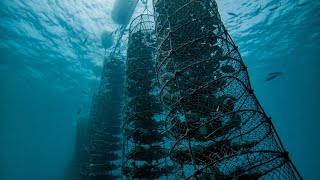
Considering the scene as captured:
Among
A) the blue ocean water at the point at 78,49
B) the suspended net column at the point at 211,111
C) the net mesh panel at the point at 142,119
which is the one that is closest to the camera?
the suspended net column at the point at 211,111

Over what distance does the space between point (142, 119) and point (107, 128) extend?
5079mm

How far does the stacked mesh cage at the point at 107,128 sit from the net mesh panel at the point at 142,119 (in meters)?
3.49

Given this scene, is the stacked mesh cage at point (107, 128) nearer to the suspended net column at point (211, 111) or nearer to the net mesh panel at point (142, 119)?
the net mesh panel at point (142, 119)

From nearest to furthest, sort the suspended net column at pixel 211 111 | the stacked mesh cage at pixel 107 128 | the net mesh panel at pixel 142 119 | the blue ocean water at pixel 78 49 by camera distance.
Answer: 1. the suspended net column at pixel 211 111
2. the net mesh panel at pixel 142 119
3. the stacked mesh cage at pixel 107 128
4. the blue ocean water at pixel 78 49

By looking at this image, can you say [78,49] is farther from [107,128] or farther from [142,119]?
[142,119]

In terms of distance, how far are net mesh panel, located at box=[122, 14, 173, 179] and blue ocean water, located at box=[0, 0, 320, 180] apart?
9.20 metres

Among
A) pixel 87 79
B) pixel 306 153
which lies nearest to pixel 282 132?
pixel 306 153

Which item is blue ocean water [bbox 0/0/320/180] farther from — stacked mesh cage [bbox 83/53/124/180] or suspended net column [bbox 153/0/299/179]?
suspended net column [bbox 153/0/299/179]

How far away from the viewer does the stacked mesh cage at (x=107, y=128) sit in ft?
29.8

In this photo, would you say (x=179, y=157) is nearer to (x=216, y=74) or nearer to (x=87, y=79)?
(x=216, y=74)

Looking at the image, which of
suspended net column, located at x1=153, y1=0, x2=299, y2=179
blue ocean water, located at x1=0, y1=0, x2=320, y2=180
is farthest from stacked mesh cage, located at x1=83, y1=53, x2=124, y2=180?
blue ocean water, located at x1=0, y1=0, x2=320, y2=180

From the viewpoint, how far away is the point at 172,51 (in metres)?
3.80

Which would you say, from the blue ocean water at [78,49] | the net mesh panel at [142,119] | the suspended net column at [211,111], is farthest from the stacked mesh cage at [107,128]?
the blue ocean water at [78,49]

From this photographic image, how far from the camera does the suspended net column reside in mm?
3203
